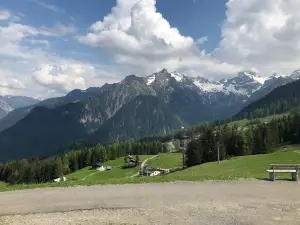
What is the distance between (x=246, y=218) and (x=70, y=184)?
61.0 feet

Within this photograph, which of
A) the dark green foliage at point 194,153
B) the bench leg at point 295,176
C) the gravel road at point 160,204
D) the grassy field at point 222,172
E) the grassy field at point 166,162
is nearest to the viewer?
the gravel road at point 160,204

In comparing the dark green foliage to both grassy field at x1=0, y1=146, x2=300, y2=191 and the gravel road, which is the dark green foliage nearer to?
grassy field at x1=0, y1=146, x2=300, y2=191

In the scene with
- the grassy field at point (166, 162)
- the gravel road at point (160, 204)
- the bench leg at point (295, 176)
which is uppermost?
the bench leg at point (295, 176)

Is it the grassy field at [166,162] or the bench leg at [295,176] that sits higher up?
the bench leg at [295,176]

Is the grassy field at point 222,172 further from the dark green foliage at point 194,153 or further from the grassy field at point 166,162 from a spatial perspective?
the dark green foliage at point 194,153

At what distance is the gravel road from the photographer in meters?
20.6

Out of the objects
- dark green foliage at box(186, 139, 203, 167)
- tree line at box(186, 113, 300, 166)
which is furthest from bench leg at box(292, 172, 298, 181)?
dark green foliage at box(186, 139, 203, 167)

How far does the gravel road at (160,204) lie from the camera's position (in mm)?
20594

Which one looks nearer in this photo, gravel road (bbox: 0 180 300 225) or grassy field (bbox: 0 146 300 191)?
gravel road (bbox: 0 180 300 225)

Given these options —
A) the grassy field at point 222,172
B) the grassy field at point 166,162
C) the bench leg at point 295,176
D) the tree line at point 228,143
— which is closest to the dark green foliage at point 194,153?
the tree line at point 228,143

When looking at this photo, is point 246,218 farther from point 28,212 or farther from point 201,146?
point 201,146

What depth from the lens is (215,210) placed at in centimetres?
2206

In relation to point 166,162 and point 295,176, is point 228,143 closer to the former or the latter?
point 166,162

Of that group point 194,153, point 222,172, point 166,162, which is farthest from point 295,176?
point 166,162
